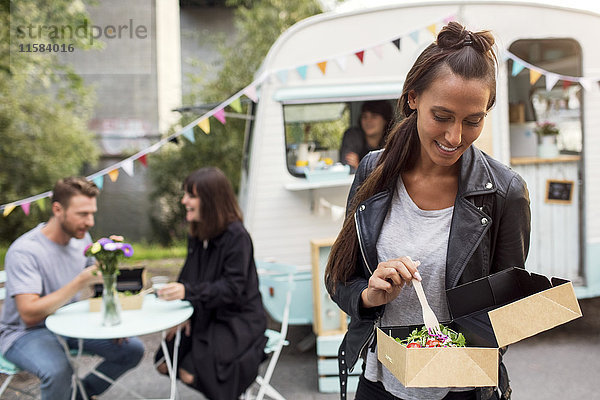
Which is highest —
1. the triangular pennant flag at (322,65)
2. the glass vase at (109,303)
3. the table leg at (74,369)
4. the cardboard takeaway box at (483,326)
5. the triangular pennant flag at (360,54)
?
the triangular pennant flag at (360,54)

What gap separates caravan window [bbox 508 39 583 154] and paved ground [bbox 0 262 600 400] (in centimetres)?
167

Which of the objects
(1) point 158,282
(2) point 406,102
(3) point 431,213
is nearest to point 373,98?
(1) point 158,282

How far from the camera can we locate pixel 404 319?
1.72 metres

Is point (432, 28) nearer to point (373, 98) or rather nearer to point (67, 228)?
point (373, 98)

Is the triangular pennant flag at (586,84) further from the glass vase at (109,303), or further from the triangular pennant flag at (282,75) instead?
the glass vase at (109,303)

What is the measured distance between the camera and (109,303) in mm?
3312

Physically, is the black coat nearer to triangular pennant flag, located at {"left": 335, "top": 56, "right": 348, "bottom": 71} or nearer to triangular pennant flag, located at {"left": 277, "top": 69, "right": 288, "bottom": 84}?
triangular pennant flag, located at {"left": 277, "top": 69, "right": 288, "bottom": 84}

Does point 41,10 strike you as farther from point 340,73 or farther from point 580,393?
point 580,393

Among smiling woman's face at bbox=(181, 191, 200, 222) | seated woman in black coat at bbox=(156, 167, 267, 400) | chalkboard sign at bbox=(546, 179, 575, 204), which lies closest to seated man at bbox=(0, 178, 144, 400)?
seated woman in black coat at bbox=(156, 167, 267, 400)

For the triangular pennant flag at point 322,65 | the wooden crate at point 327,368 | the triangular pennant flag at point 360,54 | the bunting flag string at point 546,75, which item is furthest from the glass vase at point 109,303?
the bunting flag string at point 546,75

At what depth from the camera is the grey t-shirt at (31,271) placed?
3395 millimetres

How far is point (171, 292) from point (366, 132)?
240cm

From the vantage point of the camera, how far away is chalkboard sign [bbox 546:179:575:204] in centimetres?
522

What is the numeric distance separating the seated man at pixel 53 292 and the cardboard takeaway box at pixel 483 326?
235 cm
